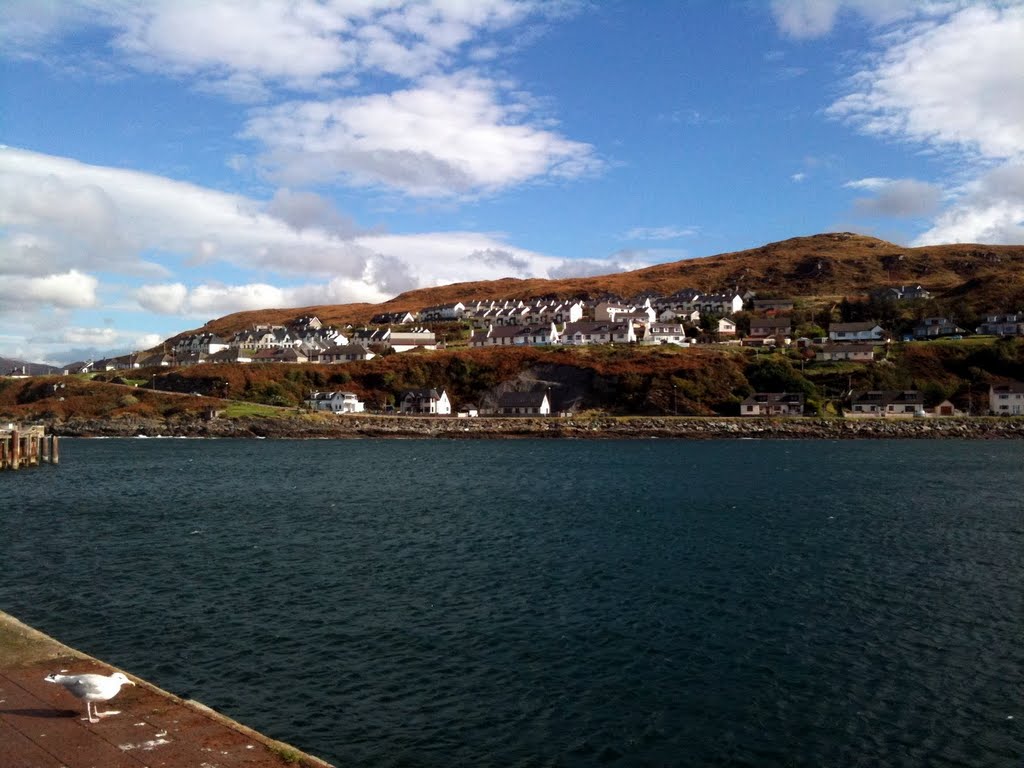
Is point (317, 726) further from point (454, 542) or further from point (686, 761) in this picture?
point (454, 542)

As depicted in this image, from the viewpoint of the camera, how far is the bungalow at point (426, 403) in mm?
118312

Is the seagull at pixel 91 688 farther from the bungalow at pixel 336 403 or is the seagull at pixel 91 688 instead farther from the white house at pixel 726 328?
the white house at pixel 726 328

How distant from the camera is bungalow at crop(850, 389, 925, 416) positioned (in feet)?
346

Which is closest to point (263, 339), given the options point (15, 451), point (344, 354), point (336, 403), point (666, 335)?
point (344, 354)

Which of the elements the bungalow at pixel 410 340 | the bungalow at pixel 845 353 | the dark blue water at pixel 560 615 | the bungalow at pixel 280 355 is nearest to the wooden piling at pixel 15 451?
the dark blue water at pixel 560 615

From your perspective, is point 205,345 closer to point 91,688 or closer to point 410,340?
point 410,340

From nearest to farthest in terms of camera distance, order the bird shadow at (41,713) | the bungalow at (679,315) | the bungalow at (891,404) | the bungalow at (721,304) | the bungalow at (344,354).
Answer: the bird shadow at (41,713) → the bungalow at (891,404) → the bungalow at (344,354) → the bungalow at (679,315) → the bungalow at (721,304)

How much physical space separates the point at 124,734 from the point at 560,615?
13.1 m

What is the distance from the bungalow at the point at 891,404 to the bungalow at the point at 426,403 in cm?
5993

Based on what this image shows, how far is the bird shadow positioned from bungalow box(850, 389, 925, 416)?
10892cm

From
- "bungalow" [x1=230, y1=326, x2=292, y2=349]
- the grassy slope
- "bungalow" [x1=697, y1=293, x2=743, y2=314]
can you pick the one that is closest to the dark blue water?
the grassy slope

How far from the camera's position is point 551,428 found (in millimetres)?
103188

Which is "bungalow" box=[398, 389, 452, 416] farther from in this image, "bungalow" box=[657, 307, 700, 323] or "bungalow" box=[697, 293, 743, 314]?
"bungalow" box=[697, 293, 743, 314]

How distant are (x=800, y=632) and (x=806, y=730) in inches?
245
